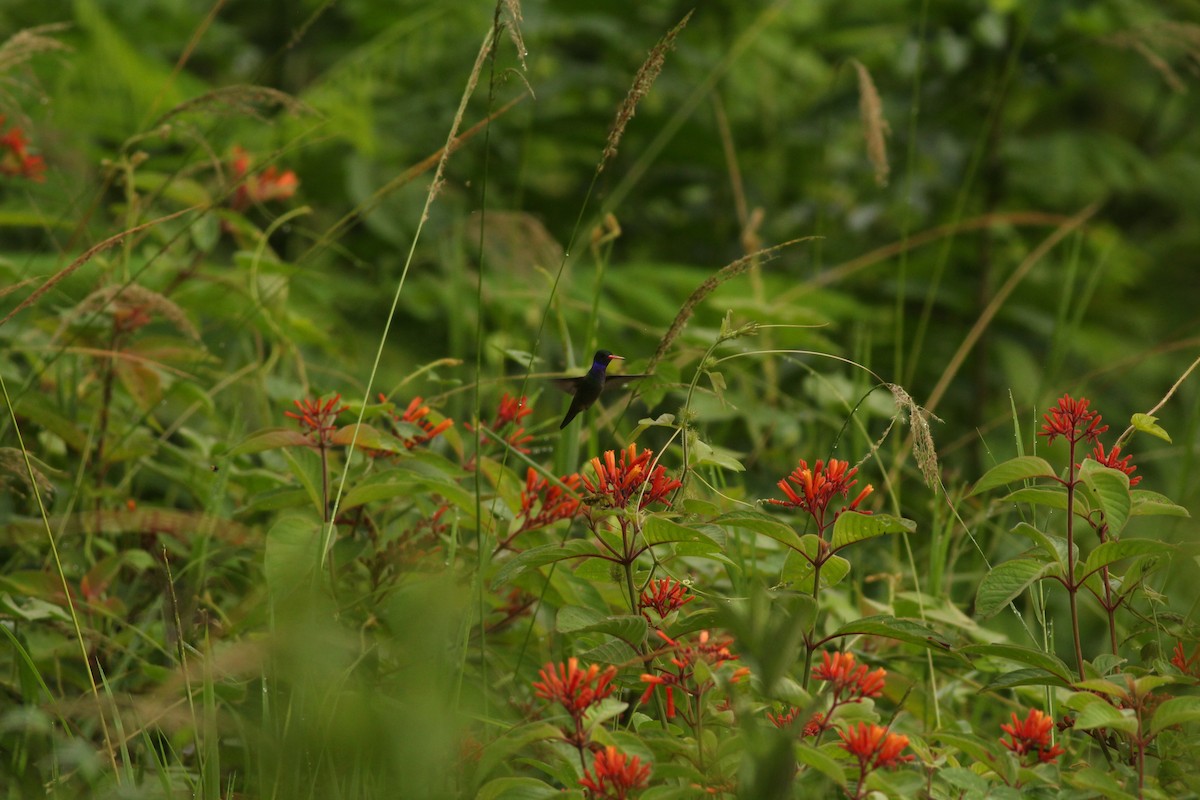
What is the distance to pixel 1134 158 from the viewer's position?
476 centimetres

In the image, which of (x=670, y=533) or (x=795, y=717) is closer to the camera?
(x=795, y=717)

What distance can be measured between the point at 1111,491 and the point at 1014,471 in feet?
0.33

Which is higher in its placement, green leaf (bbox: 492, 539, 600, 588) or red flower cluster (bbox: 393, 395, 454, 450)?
green leaf (bbox: 492, 539, 600, 588)

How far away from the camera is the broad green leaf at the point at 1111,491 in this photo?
4.04 ft

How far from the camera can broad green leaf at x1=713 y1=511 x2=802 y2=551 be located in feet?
4.04

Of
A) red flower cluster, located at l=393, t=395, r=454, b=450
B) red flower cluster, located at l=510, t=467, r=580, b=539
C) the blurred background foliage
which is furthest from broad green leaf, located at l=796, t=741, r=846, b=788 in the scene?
the blurred background foliage

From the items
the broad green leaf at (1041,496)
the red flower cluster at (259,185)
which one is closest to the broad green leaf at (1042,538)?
the broad green leaf at (1041,496)

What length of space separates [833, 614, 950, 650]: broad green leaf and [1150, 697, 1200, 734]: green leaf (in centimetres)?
21

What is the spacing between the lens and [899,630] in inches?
48.6

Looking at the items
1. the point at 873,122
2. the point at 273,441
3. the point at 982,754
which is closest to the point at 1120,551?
the point at 982,754

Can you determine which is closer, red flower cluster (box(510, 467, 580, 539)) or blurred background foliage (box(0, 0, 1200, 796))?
red flower cluster (box(510, 467, 580, 539))

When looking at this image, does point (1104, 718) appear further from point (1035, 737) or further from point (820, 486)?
point (820, 486)

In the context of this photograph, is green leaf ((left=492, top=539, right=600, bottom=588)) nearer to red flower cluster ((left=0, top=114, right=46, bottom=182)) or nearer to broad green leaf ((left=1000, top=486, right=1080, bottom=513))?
broad green leaf ((left=1000, top=486, right=1080, bottom=513))

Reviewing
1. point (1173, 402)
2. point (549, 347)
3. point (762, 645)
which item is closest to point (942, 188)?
point (1173, 402)
